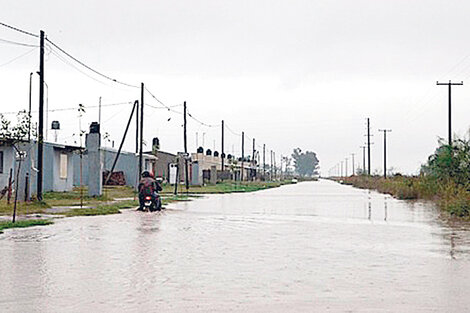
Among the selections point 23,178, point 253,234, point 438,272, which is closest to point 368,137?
point 23,178

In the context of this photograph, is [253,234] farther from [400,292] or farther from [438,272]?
[400,292]

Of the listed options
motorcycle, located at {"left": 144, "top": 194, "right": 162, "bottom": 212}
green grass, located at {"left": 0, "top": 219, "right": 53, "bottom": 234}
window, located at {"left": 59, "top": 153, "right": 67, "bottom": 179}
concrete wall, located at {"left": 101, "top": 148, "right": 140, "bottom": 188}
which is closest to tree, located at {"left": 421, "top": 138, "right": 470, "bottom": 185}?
motorcycle, located at {"left": 144, "top": 194, "right": 162, "bottom": 212}

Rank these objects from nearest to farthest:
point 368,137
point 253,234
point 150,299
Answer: point 150,299, point 253,234, point 368,137

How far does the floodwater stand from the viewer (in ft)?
31.8

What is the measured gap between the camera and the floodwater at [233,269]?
9.70 m

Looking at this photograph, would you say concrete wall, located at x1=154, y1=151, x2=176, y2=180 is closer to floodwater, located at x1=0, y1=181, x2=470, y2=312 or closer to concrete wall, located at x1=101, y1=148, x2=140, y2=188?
concrete wall, located at x1=101, y1=148, x2=140, y2=188

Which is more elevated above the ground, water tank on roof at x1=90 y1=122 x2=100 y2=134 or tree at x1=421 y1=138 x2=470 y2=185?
water tank on roof at x1=90 y1=122 x2=100 y2=134

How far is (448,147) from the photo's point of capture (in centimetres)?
4034

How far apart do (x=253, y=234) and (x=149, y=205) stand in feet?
39.9

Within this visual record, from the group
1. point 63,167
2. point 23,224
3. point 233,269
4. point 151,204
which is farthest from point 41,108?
point 233,269

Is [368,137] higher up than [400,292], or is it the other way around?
[368,137]

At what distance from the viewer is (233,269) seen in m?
13.0

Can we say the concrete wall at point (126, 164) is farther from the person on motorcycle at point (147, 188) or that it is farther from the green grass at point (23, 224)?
the green grass at point (23, 224)

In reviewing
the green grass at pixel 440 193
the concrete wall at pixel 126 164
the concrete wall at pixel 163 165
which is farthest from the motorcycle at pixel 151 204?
the concrete wall at pixel 163 165
